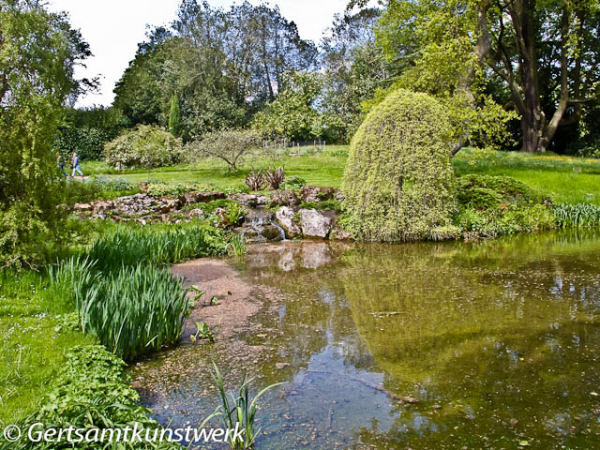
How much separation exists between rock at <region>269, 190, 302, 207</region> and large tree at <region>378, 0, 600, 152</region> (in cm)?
694

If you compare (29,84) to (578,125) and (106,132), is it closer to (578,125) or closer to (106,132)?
(106,132)

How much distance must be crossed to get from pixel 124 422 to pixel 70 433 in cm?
40

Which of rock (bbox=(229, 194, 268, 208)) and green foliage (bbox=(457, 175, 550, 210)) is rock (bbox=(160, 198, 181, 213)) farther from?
green foliage (bbox=(457, 175, 550, 210))

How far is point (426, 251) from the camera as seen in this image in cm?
1020

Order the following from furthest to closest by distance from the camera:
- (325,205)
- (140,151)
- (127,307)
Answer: (140,151) < (325,205) < (127,307)

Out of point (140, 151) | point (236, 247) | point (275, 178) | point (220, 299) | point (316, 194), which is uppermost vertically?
point (140, 151)

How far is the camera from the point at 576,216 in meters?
13.1

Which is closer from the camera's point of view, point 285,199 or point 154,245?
point 154,245

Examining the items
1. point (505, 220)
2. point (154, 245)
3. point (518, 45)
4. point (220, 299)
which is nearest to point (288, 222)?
point (154, 245)

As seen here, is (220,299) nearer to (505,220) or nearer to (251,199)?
(251,199)

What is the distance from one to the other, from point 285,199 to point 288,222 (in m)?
1.39

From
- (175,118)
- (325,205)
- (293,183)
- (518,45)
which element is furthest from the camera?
(175,118)

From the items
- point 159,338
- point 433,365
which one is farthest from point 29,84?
point 433,365

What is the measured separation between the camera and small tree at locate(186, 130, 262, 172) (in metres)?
18.7
